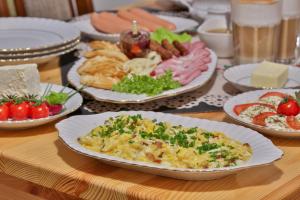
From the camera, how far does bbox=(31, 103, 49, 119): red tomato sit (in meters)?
1.60

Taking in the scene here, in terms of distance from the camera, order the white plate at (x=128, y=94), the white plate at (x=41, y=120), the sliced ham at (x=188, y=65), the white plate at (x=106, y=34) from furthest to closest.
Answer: the white plate at (x=106, y=34) → the sliced ham at (x=188, y=65) → the white plate at (x=128, y=94) → the white plate at (x=41, y=120)

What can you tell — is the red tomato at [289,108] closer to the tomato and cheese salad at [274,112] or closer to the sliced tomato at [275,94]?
the tomato and cheese salad at [274,112]

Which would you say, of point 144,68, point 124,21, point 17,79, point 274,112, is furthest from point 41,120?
point 124,21

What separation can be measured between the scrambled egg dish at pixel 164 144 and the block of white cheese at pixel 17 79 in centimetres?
29

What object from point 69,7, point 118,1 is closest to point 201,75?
point 69,7

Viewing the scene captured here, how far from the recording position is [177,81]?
5.94 ft

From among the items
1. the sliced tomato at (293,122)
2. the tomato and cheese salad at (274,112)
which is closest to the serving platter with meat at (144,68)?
the tomato and cheese salad at (274,112)

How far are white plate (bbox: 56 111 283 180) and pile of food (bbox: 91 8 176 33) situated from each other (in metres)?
0.84

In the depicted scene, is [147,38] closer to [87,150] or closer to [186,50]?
[186,50]

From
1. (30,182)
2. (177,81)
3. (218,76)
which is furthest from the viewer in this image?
(218,76)

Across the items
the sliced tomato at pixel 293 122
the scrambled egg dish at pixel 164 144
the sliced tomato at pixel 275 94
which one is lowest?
the sliced tomato at pixel 275 94

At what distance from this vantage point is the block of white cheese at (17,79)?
5.44 ft

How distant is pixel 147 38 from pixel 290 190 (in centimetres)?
85

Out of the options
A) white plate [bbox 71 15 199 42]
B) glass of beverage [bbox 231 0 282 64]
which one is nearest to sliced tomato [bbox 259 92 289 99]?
glass of beverage [bbox 231 0 282 64]
